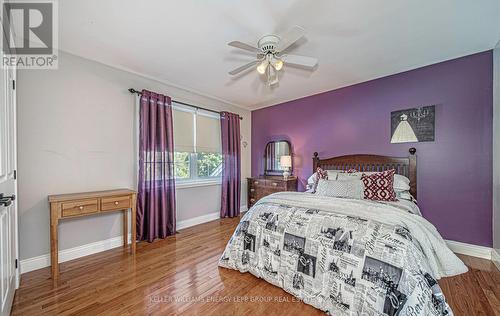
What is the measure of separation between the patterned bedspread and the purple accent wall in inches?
72.1

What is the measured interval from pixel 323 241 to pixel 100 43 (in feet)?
10.1

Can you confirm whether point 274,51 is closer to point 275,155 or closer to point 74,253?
point 275,155

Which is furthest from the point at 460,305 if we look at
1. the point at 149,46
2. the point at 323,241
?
the point at 149,46

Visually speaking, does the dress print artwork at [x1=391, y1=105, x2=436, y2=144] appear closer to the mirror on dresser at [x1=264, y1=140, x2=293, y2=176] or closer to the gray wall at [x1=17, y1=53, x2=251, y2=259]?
the mirror on dresser at [x1=264, y1=140, x2=293, y2=176]

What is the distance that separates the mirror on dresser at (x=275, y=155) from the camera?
445 cm

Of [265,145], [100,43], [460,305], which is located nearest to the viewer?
[460,305]

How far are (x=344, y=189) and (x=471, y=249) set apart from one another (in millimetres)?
1714

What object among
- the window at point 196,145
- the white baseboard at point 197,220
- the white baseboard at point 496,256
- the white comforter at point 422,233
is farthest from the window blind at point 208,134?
the white baseboard at point 496,256

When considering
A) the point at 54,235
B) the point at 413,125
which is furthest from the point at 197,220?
the point at 413,125

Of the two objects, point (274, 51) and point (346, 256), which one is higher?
point (274, 51)

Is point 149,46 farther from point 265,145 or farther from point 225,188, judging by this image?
point 265,145

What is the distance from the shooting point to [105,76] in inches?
110

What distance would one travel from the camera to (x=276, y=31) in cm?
209

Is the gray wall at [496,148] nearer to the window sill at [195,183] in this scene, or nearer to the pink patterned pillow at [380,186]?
the pink patterned pillow at [380,186]
